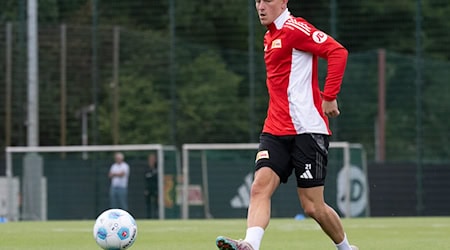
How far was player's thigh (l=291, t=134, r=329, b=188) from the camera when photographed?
9164 mm

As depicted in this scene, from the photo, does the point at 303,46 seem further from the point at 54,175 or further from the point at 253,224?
the point at 54,175

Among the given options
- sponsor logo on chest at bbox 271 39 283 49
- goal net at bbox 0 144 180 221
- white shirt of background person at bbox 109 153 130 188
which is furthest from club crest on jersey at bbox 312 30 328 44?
white shirt of background person at bbox 109 153 130 188

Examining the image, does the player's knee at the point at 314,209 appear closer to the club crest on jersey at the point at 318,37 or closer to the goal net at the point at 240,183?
the club crest on jersey at the point at 318,37

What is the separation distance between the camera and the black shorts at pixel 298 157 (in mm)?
9164

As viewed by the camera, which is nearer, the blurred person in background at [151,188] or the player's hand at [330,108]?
the player's hand at [330,108]

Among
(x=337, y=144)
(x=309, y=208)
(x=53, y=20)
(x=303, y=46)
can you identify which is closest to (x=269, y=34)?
(x=303, y=46)

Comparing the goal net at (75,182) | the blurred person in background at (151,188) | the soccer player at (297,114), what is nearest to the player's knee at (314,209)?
the soccer player at (297,114)

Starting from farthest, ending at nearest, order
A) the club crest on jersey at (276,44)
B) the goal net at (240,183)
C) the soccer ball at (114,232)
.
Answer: the goal net at (240,183) → the soccer ball at (114,232) → the club crest on jersey at (276,44)

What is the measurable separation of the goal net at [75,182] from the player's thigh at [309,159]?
16.5 m

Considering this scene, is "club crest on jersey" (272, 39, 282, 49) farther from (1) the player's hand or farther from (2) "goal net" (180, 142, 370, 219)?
(2) "goal net" (180, 142, 370, 219)

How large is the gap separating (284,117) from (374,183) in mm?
18980

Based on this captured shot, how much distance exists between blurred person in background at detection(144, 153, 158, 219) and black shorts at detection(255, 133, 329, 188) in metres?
16.9

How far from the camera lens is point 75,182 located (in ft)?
90.4

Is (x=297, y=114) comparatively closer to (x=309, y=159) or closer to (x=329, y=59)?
(x=309, y=159)
